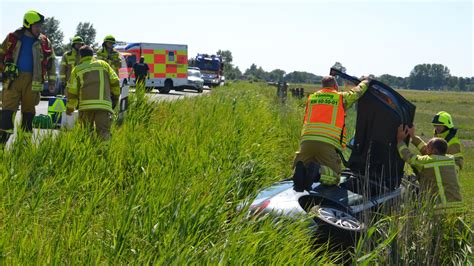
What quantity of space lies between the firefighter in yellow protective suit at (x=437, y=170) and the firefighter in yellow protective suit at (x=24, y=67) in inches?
182

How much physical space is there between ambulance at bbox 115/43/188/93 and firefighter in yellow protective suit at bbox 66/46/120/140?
69.3 ft

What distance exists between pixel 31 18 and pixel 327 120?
12.9ft

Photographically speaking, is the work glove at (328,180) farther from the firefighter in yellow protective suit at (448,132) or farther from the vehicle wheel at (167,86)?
the vehicle wheel at (167,86)

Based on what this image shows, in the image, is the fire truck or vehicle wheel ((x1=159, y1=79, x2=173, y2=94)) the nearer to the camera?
vehicle wheel ((x1=159, y1=79, x2=173, y2=94))

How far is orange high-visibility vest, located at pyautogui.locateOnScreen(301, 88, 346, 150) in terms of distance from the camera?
648 centimetres

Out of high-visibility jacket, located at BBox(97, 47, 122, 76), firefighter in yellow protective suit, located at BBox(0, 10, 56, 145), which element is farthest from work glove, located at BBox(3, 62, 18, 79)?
high-visibility jacket, located at BBox(97, 47, 122, 76)

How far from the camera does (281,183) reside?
5.77 metres

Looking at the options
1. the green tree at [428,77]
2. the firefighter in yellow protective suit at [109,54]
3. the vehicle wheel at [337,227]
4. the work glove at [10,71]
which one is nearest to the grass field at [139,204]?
the vehicle wheel at [337,227]

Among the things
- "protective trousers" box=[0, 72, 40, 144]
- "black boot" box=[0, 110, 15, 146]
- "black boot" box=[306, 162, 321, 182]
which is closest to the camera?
"black boot" box=[306, 162, 321, 182]

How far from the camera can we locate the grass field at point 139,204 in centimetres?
329

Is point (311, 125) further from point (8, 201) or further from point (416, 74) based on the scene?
point (416, 74)

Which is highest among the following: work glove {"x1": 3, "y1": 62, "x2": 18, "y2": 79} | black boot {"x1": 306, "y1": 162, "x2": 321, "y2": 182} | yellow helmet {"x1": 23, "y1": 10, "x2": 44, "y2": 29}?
yellow helmet {"x1": 23, "y1": 10, "x2": 44, "y2": 29}

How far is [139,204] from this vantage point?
4.06 meters

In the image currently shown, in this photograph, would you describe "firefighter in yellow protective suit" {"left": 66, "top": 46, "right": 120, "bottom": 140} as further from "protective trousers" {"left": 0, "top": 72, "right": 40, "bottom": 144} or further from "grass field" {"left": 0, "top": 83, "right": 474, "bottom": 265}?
"protective trousers" {"left": 0, "top": 72, "right": 40, "bottom": 144}
